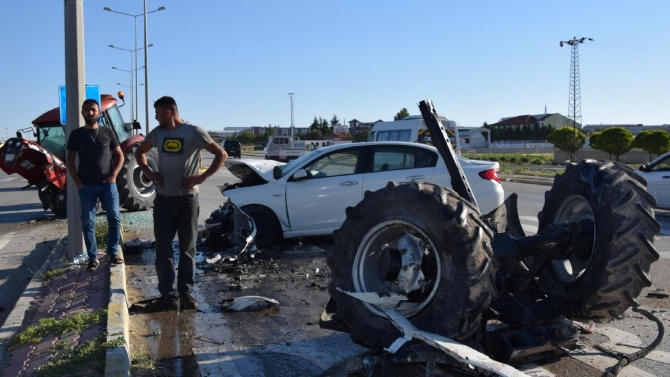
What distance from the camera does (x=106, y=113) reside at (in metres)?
14.6

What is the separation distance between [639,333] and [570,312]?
1352 mm

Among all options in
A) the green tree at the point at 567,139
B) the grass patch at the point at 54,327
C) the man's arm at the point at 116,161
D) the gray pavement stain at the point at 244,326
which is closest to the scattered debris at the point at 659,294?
the gray pavement stain at the point at 244,326

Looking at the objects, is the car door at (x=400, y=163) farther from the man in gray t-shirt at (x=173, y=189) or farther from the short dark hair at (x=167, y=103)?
the short dark hair at (x=167, y=103)

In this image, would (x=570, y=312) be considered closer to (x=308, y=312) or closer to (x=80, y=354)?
(x=308, y=312)

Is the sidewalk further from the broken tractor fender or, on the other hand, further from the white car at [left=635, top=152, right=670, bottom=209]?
the white car at [left=635, top=152, right=670, bottom=209]

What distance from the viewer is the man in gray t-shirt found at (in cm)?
598

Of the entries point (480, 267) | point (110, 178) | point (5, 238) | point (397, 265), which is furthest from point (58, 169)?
point (480, 267)

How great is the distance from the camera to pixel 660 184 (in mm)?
13891

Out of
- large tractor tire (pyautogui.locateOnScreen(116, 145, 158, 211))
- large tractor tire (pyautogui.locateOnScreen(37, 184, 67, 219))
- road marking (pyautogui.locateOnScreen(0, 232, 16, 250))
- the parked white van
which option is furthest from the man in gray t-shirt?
the parked white van

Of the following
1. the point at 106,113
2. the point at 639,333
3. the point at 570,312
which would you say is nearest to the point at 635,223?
the point at 570,312

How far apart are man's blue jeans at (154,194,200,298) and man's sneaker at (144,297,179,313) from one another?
42 mm

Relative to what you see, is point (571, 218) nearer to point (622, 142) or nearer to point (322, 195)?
point (322, 195)

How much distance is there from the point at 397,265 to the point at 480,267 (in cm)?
63

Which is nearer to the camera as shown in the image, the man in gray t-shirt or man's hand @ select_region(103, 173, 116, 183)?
the man in gray t-shirt
